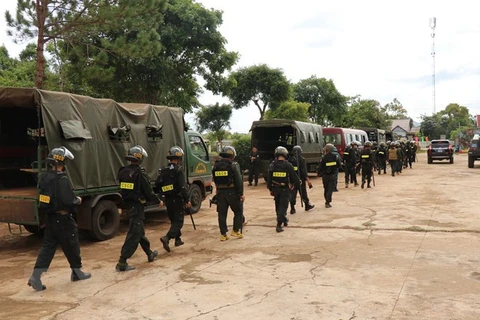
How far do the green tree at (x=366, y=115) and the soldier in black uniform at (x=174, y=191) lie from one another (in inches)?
1678

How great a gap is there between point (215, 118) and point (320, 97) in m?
11.2

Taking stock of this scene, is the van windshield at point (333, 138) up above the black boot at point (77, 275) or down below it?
above

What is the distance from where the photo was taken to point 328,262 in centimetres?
600

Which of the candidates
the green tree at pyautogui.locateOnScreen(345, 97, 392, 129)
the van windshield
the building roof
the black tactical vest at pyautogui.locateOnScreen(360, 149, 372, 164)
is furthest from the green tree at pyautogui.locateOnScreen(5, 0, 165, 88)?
the building roof

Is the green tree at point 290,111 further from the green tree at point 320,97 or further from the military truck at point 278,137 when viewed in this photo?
the military truck at point 278,137

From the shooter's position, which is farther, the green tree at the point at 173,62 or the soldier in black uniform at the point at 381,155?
the soldier in black uniform at the point at 381,155

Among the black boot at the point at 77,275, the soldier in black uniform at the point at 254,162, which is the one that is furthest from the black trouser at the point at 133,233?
the soldier in black uniform at the point at 254,162

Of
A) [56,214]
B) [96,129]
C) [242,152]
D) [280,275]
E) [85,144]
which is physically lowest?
[280,275]

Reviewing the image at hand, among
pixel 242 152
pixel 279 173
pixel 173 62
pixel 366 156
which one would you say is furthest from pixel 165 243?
pixel 242 152

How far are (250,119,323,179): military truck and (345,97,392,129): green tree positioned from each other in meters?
30.8

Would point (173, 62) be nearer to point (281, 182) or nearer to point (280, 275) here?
point (281, 182)

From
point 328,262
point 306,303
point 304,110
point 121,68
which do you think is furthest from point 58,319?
point 304,110

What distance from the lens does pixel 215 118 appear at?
32.7 metres

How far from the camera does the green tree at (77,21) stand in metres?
11.3
